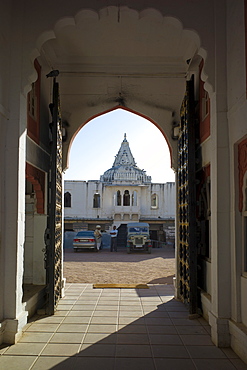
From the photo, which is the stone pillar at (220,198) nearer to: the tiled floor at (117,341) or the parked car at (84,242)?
the tiled floor at (117,341)

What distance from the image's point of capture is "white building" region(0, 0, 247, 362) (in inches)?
178

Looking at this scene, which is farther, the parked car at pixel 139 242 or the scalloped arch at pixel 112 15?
the parked car at pixel 139 242

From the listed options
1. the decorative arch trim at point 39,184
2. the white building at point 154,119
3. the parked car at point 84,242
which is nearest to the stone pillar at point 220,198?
the white building at point 154,119

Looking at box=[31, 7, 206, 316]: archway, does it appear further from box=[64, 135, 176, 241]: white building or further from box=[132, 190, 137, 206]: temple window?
box=[132, 190, 137, 206]: temple window

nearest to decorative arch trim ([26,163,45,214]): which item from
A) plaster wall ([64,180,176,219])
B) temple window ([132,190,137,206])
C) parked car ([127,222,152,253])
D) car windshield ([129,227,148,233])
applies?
parked car ([127,222,152,253])

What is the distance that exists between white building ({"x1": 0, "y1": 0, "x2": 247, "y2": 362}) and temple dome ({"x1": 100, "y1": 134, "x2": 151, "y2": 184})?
23.9m

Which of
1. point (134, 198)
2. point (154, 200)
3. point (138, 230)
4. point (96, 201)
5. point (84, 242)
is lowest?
point (84, 242)

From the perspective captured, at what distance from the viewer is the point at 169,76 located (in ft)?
24.6

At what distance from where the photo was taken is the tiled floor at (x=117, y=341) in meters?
3.96

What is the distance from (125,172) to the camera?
32.0 meters

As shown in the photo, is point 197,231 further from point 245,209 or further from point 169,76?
point 169,76

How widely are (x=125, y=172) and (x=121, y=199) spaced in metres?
2.55

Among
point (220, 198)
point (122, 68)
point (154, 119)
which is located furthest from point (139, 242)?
point (220, 198)

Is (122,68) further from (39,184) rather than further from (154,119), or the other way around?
(39,184)
